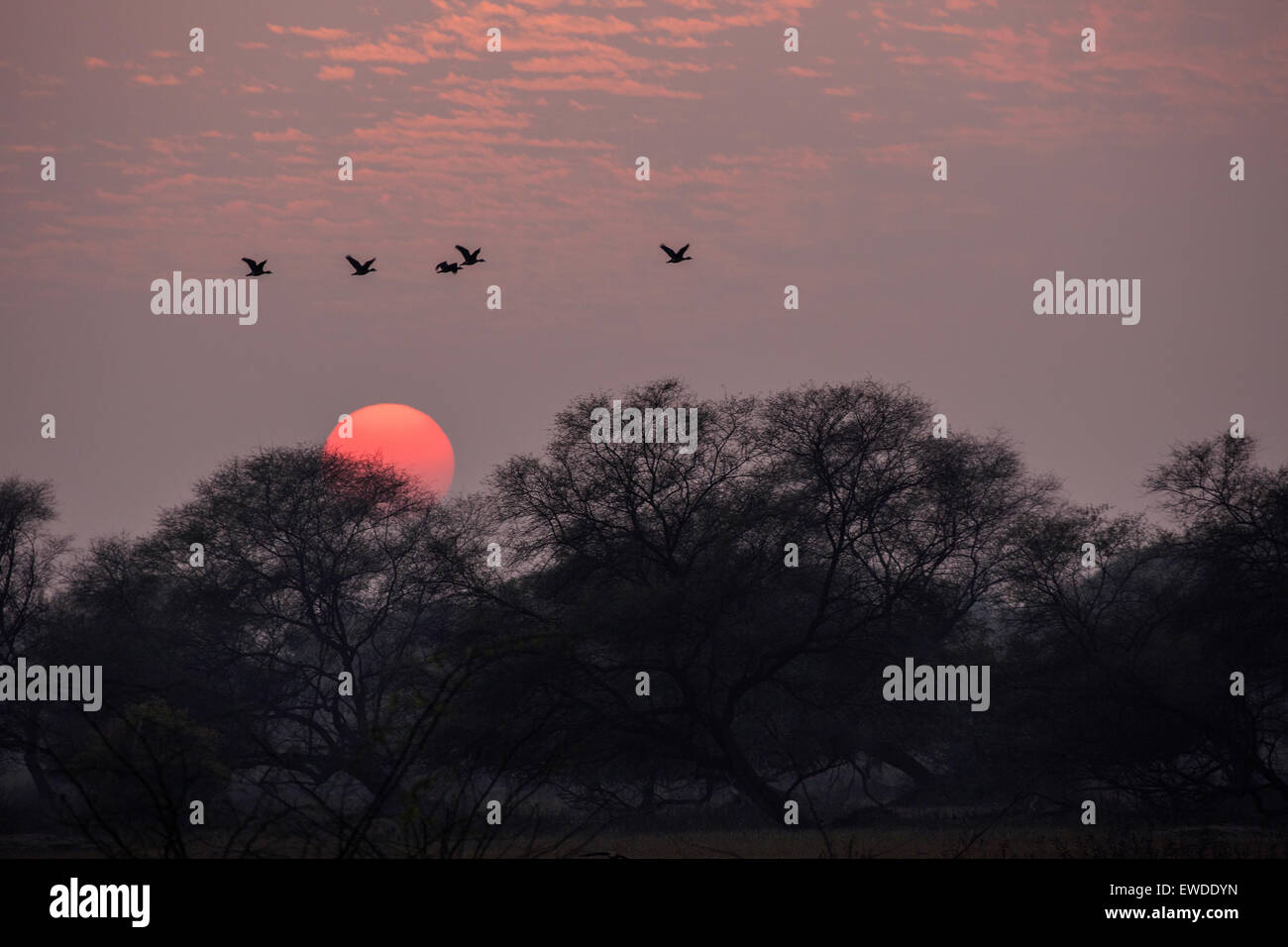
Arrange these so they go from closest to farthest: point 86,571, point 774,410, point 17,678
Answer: point 774,410
point 17,678
point 86,571

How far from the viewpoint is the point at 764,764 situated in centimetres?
4506

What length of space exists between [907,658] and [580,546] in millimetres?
11171

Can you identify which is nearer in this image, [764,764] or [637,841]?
[637,841]

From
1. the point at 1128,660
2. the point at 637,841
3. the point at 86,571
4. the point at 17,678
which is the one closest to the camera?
the point at 637,841

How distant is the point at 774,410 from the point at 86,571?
3300 cm

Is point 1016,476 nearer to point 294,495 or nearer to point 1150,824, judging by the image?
point 1150,824

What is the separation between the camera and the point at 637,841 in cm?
3550

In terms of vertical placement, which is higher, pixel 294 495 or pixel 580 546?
pixel 294 495

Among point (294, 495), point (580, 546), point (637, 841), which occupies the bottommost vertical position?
point (637, 841)
